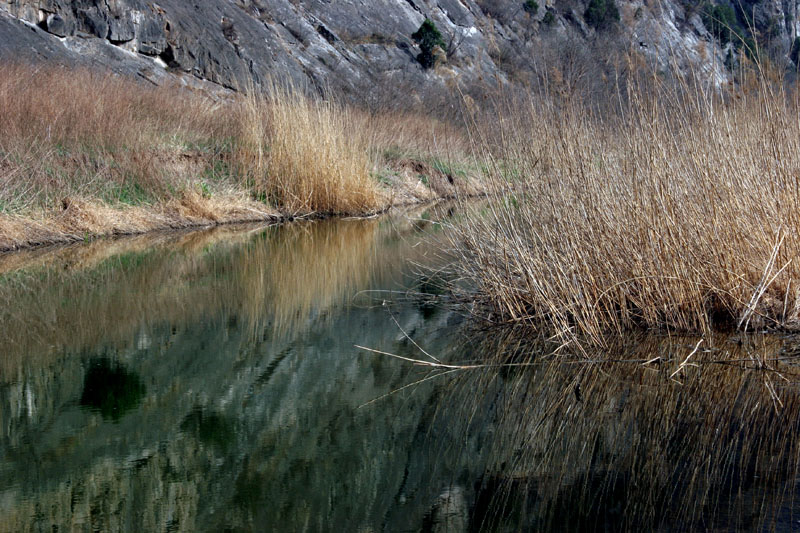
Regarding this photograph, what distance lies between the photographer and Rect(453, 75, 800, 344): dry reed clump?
411 cm

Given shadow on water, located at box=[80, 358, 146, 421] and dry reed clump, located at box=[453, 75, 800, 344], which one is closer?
shadow on water, located at box=[80, 358, 146, 421]

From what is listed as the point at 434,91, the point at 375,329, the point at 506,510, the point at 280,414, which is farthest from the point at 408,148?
the point at 506,510

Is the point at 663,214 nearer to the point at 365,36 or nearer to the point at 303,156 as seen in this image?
the point at 303,156

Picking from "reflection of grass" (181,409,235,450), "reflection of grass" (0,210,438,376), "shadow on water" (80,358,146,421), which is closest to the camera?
"reflection of grass" (181,409,235,450)

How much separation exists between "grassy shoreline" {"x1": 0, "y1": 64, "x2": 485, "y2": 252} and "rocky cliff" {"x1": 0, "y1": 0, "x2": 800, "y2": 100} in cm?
113

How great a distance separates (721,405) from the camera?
3.40m

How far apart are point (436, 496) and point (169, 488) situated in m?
0.90

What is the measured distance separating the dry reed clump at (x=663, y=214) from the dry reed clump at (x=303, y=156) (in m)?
6.95

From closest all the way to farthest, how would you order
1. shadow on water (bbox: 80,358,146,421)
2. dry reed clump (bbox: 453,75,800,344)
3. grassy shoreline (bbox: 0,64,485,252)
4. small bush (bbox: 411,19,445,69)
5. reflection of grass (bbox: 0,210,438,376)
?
shadow on water (bbox: 80,358,146,421) < dry reed clump (bbox: 453,75,800,344) < reflection of grass (bbox: 0,210,438,376) < grassy shoreline (bbox: 0,64,485,252) < small bush (bbox: 411,19,445,69)

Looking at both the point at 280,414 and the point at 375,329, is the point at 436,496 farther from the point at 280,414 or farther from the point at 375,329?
the point at 375,329

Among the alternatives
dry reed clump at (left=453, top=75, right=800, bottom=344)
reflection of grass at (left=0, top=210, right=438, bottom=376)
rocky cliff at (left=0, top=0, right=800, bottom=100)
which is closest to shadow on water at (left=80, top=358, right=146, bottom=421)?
reflection of grass at (left=0, top=210, right=438, bottom=376)

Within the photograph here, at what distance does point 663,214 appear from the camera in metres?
4.11

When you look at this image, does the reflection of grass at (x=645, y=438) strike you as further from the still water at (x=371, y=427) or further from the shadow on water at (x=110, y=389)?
the shadow on water at (x=110, y=389)

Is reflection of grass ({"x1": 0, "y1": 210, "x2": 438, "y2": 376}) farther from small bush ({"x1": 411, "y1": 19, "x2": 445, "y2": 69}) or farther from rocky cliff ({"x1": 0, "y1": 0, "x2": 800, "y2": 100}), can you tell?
small bush ({"x1": 411, "y1": 19, "x2": 445, "y2": 69})
